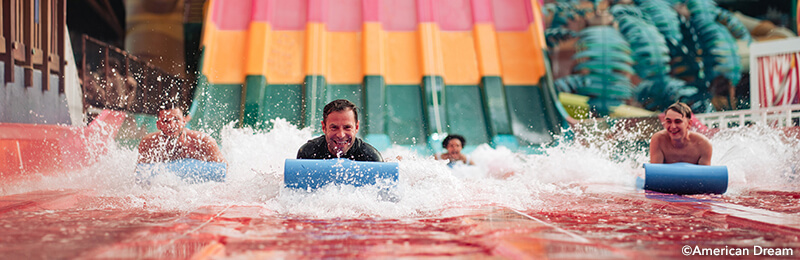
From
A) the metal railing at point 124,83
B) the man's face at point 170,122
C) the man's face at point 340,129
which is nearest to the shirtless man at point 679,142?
the man's face at point 340,129

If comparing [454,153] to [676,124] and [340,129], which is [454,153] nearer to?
[676,124]

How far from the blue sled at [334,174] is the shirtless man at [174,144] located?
126cm

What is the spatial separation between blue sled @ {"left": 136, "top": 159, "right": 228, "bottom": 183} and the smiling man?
572mm

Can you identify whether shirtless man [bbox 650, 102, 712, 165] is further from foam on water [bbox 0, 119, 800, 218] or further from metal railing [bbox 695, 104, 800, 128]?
metal railing [bbox 695, 104, 800, 128]

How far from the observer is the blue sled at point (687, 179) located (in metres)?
2.76

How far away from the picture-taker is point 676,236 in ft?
4.96

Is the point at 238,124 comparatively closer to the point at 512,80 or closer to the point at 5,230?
the point at 512,80

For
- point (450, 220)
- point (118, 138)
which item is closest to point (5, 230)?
point (450, 220)

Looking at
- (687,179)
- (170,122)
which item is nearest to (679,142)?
(687,179)

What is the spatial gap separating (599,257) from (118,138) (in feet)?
14.7

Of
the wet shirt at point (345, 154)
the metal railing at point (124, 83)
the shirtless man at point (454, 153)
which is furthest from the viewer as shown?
the metal railing at point (124, 83)

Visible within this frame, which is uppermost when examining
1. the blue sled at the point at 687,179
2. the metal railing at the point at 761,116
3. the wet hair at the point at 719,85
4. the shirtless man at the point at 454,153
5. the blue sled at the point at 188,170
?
the wet hair at the point at 719,85

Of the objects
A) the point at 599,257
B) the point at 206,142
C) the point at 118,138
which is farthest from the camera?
the point at 118,138

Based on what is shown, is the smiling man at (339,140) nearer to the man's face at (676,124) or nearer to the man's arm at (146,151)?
the man's arm at (146,151)
